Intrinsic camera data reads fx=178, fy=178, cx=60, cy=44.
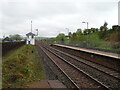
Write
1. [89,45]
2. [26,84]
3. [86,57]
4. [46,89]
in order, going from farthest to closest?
[89,45] → [86,57] → [26,84] → [46,89]

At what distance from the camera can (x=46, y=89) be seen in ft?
26.4

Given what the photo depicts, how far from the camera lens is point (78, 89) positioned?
812 cm

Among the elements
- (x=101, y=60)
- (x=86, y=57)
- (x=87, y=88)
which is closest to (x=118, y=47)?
(x=86, y=57)

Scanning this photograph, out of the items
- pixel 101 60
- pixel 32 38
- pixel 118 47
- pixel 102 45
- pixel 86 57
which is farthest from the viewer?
pixel 32 38

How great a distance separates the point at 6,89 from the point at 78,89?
3.16 metres

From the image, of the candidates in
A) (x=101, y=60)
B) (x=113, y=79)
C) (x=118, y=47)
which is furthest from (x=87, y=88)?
(x=118, y=47)

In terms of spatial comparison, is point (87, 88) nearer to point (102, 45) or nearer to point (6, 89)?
point (6, 89)

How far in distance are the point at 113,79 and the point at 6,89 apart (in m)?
6.23

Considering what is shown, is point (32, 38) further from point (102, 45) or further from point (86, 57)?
point (86, 57)

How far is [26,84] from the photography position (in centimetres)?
890

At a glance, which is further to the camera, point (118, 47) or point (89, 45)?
point (89, 45)

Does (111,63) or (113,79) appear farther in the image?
(111,63)

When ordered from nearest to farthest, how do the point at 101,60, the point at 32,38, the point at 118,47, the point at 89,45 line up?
1. the point at 101,60
2. the point at 118,47
3. the point at 89,45
4. the point at 32,38

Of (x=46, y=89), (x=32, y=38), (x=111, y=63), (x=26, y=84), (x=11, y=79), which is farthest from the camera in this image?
(x=32, y=38)
